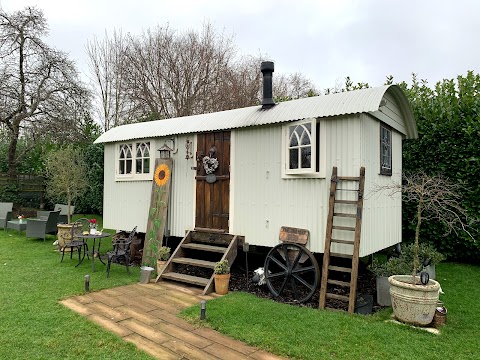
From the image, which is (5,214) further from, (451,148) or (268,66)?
(451,148)

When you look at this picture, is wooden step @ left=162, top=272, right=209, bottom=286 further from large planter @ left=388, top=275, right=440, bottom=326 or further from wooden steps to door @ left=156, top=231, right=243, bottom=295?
large planter @ left=388, top=275, right=440, bottom=326

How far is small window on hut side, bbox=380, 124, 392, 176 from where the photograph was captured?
5.89 meters

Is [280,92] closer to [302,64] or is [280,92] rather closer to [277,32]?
[302,64]

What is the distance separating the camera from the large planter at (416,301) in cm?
408

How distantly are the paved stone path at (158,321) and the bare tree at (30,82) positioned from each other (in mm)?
11199

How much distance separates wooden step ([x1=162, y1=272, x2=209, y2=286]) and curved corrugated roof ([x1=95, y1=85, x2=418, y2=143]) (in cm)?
274

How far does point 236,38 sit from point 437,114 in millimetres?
13713

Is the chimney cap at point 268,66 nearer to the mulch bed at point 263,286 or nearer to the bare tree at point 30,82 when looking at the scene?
the mulch bed at point 263,286

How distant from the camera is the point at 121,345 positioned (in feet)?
11.7

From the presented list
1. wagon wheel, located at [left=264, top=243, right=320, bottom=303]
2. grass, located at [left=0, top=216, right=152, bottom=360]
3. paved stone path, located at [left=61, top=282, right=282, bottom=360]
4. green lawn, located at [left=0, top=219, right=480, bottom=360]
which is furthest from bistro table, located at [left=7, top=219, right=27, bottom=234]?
wagon wheel, located at [left=264, top=243, right=320, bottom=303]

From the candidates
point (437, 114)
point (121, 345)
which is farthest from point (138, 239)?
point (437, 114)

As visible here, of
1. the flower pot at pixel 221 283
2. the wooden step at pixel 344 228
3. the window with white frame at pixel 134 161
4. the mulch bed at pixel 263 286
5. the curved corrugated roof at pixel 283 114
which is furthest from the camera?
the window with white frame at pixel 134 161

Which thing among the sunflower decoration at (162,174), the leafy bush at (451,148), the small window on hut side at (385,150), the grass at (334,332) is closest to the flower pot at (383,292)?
the grass at (334,332)

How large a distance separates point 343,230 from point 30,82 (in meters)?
14.4
